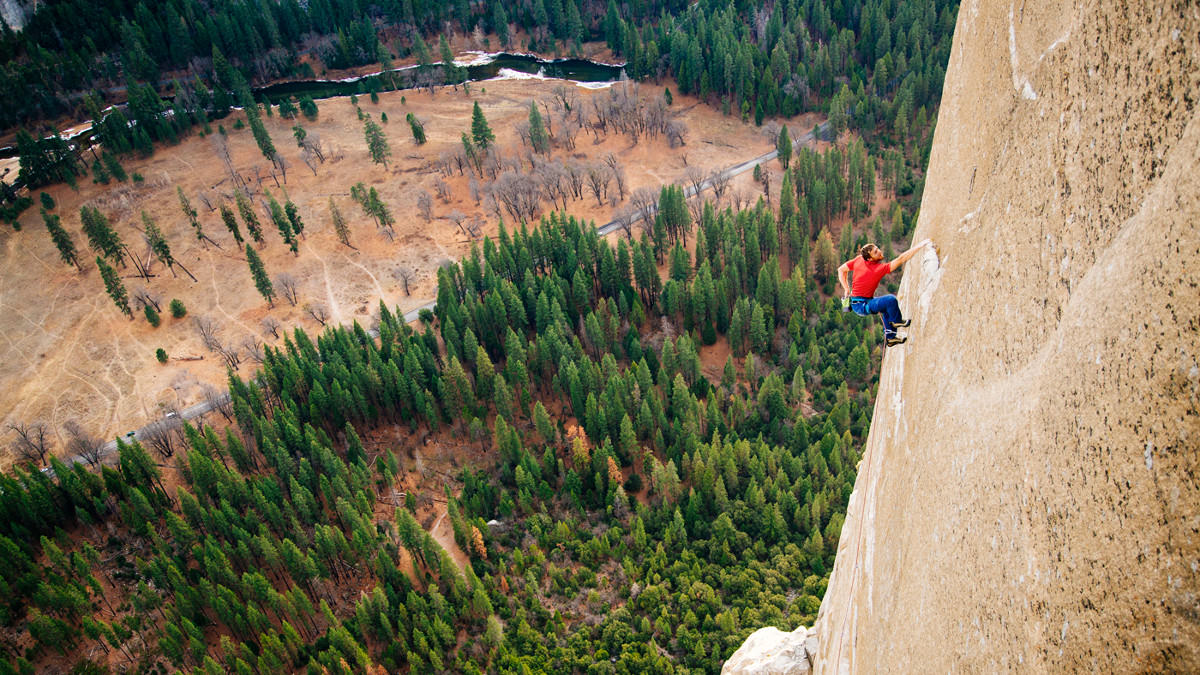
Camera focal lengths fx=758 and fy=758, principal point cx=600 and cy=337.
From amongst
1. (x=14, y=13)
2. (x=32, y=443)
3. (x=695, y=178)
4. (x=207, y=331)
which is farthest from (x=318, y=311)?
(x=14, y=13)

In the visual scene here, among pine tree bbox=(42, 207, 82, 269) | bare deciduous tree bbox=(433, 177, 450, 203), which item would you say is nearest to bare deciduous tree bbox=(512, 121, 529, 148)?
bare deciduous tree bbox=(433, 177, 450, 203)

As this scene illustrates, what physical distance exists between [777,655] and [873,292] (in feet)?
40.3

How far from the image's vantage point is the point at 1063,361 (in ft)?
19.7

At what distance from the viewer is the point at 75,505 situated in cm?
5388

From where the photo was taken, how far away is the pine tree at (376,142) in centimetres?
9481

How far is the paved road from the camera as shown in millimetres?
62000

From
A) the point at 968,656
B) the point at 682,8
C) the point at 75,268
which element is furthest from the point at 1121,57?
the point at 682,8

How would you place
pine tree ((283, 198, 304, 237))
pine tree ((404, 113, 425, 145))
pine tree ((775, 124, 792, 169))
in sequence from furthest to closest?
pine tree ((404, 113, 425, 145))
pine tree ((775, 124, 792, 169))
pine tree ((283, 198, 304, 237))

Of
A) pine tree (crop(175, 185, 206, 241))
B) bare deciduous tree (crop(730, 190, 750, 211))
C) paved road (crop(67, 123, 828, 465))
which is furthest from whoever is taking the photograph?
pine tree (crop(175, 185, 206, 241))

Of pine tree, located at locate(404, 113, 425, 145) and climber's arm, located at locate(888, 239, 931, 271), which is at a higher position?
climber's arm, located at locate(888, 239, 931, 271)

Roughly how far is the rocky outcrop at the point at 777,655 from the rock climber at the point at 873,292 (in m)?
11.3

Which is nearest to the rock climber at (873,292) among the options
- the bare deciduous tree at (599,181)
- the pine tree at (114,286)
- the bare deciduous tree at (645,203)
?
the bare deciduous tree at (645,203)

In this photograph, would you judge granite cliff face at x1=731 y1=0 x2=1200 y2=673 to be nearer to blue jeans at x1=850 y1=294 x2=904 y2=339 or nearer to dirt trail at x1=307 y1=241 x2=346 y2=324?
blue jeans at x1=850 y1=294 x2=904 y2=339

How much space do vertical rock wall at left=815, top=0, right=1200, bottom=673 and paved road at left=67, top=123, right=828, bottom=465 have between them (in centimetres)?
6430
